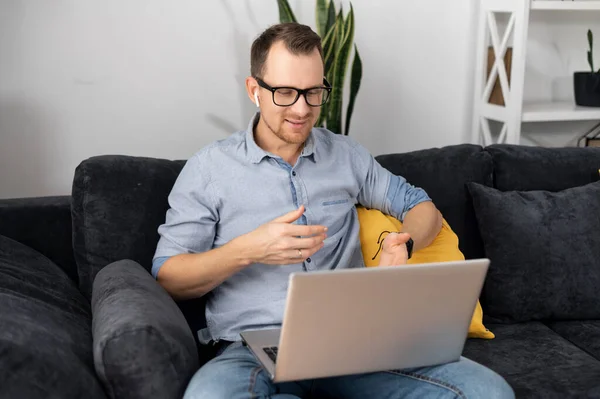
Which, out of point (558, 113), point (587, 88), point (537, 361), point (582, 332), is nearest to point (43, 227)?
point (537, 361)

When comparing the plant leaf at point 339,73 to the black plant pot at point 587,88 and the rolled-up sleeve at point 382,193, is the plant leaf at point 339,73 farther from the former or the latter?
the black plant pot at point 587,88

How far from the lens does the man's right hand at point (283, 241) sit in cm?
164

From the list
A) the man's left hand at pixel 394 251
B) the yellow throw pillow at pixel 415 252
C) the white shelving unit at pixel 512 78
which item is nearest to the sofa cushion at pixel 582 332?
the yellow throw pillow at pixel 415 252

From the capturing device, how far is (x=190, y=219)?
6.25ft

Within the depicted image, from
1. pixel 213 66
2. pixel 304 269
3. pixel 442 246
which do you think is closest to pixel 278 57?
pixel 304 269

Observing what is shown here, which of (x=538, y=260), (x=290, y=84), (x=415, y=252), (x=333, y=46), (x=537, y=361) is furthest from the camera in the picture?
(x=333, y=46)

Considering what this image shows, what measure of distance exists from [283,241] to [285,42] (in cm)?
50

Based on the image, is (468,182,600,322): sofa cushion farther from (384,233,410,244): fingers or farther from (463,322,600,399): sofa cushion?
(384,233,410,244): fingers

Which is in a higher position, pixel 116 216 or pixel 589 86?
pixel 589 86

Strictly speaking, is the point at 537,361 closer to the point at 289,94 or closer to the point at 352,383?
the point at 352,383

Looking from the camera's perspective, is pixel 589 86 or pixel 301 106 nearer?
pixel 301 106

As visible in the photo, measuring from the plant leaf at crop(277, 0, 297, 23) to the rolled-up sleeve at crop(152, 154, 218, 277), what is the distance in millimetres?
836

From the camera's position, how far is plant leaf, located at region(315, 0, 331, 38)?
2658 mm

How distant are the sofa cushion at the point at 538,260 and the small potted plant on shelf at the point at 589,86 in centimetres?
84
